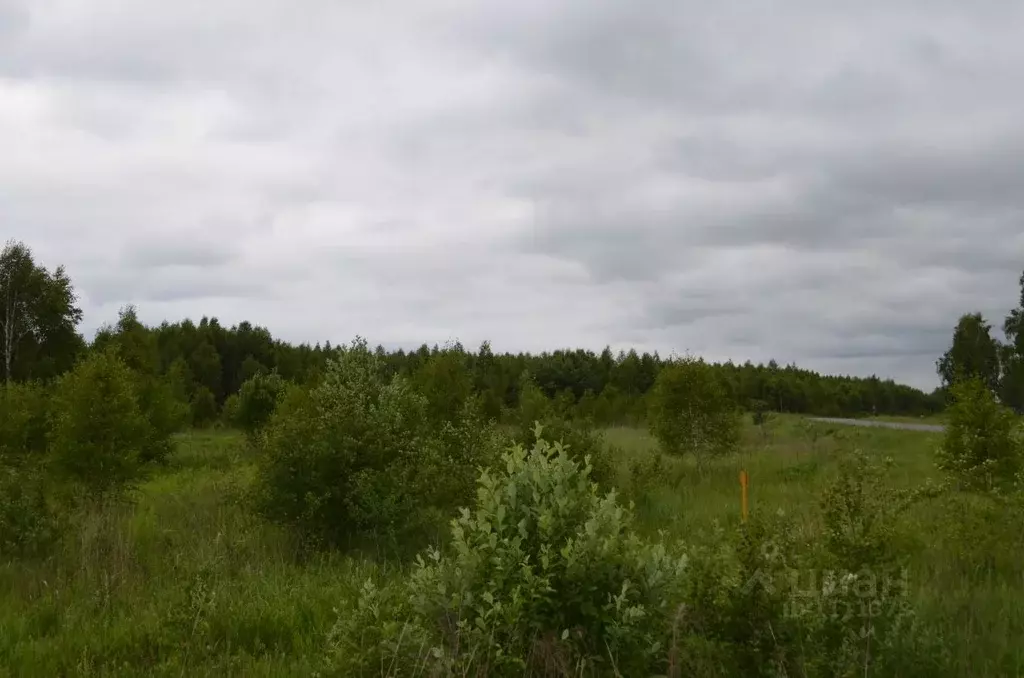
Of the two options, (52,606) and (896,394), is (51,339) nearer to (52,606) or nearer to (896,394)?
(52,606)

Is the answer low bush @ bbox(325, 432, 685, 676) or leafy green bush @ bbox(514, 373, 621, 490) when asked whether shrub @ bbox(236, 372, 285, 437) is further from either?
low bush @ bbox(325, 432, 685, 676)

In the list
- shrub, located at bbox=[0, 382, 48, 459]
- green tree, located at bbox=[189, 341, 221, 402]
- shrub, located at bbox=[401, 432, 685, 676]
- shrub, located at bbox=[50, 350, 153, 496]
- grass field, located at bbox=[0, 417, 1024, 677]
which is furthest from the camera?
green tree, located at bbox=[189, 341, 221, 402]

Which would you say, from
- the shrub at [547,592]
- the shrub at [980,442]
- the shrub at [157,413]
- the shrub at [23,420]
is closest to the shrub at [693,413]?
the shrub at [980,442]

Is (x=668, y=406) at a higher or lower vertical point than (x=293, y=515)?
higher

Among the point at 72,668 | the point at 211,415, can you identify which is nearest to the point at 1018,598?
the point at 72,668

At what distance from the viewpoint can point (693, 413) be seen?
21.1 m

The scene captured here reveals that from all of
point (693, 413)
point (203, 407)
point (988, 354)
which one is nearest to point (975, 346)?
point (988, 354)

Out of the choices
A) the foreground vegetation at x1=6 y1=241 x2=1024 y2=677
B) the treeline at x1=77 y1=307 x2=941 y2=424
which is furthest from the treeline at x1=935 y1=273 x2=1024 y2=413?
the foreground vegetation at x1=6 y1=241 x2=1024 y2=677

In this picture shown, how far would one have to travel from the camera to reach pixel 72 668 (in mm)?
6070

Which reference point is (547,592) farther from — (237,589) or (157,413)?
(157,413)

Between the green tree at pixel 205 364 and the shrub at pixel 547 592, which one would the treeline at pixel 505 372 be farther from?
the shrub at pixel 547 592

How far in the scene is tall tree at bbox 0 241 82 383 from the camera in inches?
1738

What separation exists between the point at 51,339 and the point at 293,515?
44.3 m

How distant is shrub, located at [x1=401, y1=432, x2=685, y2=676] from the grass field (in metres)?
0.86
